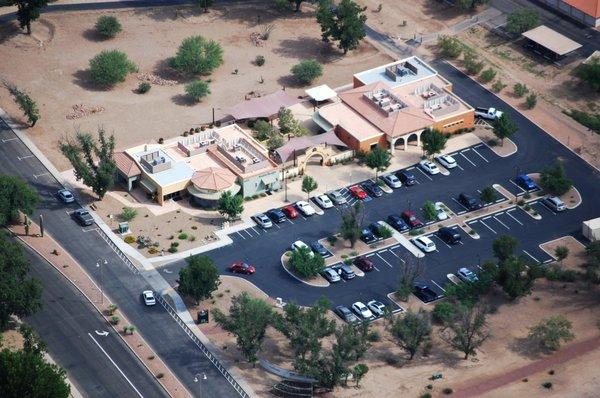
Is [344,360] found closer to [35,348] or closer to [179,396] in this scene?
[179,396]

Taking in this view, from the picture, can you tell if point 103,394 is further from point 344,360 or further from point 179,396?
point 344,360

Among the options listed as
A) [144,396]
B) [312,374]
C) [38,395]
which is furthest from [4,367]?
[312,374]

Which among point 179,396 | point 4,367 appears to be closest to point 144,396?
point 179,396

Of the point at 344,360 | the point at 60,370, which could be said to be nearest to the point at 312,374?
the point at 344,360

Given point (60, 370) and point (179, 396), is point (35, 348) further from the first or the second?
point (179, 396)
